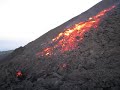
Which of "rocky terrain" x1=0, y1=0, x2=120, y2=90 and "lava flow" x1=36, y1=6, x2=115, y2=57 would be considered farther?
"lava flow" x1=36, y1=6, x2=115, y2=57

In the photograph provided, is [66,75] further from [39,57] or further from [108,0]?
[108,0]

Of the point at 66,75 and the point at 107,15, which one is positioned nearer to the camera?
the point at 66,75

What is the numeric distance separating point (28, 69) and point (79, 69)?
885cm

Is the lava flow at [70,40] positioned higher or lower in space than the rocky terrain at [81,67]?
higher

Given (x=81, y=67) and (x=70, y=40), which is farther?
(x=70, y=40)

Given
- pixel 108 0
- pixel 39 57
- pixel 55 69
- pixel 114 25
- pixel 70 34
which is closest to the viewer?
pixel 55 69

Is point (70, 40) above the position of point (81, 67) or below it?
above

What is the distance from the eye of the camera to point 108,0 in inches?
1443

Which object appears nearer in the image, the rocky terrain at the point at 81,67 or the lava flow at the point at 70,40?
the rocky terrain at the point at 81,67

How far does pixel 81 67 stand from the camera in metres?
19.6

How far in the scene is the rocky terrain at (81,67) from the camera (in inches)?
635

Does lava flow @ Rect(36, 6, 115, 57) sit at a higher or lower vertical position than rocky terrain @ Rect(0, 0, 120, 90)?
higher

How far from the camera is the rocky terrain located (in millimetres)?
16141

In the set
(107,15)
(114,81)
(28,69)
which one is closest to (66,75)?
(114,81)
